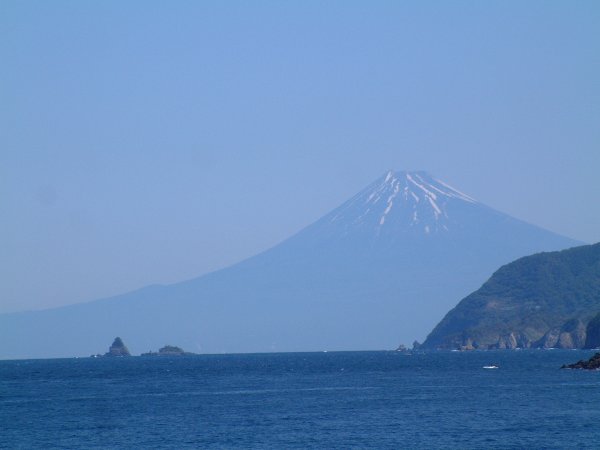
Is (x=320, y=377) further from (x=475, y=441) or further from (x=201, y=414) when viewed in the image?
(x=475, y=441)

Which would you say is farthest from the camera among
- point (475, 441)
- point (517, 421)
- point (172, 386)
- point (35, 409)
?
point (172, 386)

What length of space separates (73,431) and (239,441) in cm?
1340

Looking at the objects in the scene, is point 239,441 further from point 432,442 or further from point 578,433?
point 578,433

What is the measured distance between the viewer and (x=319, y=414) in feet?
252

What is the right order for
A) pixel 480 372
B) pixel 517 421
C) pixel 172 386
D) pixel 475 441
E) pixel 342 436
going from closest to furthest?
pixel 475 441
pixel 342 436
pixel 517 421
pixel 172 386
pixel 480 372

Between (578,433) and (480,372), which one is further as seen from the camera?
(480,372)

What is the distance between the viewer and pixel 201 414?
7888 centimetres

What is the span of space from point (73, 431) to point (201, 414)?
1183 cm

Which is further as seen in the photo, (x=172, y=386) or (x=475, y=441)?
(x=172, y=386)

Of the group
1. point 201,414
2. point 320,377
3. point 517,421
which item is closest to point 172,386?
point 320,377

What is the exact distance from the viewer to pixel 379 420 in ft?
235

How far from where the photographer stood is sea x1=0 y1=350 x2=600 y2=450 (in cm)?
6150

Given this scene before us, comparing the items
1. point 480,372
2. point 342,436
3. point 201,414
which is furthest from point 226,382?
point 342,436

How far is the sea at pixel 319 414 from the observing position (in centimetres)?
6150
